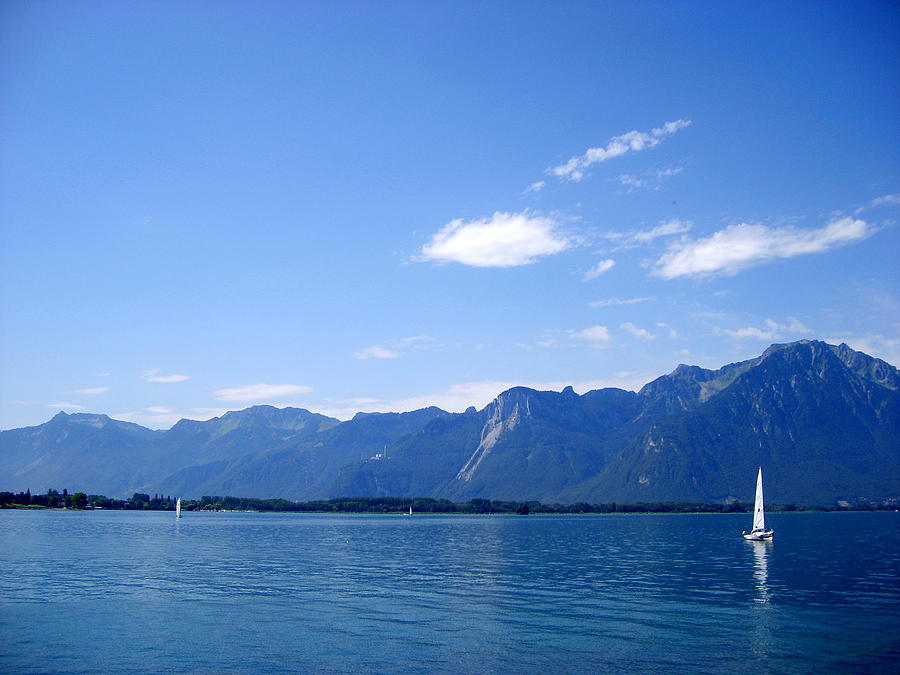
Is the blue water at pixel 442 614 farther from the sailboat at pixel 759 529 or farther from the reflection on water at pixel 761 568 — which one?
the sailboat at pixel 759 529

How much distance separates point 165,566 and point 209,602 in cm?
3879

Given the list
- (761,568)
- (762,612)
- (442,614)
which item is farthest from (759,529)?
(442,614)

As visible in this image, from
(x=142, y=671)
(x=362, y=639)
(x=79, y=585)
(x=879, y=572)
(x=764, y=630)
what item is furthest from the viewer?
(x=879, y=572)

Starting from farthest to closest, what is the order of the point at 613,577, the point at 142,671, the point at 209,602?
the point at 613,577 → the point at 209,602 → the point at 142,671

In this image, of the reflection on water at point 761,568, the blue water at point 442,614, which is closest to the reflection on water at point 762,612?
the reflection on water at point 761,568

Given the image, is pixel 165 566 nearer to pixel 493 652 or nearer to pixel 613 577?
pixel 613 577

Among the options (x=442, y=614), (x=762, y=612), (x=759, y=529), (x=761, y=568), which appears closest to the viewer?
(x=442, y=614)

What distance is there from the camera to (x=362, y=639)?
183ft

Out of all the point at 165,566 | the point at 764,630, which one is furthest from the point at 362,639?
the point at 165,566

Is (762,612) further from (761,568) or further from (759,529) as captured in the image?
(759,529)

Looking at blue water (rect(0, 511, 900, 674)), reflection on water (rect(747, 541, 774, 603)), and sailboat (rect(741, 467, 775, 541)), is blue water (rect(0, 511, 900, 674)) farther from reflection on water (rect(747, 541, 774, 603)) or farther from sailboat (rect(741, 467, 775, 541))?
sailboat (rect(741, 467, 775, 541))

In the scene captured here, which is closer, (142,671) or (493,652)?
(142,671)

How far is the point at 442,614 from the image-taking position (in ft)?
219

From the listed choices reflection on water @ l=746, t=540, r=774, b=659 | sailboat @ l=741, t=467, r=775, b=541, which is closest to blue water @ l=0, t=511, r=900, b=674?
reflection on water @ l=746, t=540, r=774, b=659
